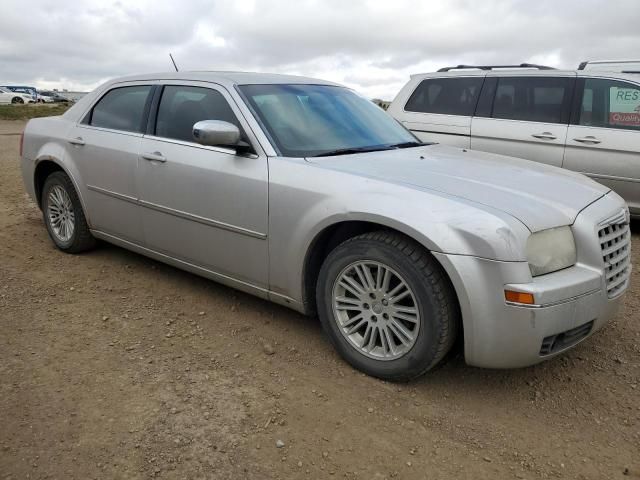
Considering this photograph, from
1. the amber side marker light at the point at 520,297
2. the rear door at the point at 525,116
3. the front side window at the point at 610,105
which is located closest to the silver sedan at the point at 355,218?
the amber side marker light at the point at 520,297

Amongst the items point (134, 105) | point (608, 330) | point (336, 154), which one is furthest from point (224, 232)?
point (608, 330)

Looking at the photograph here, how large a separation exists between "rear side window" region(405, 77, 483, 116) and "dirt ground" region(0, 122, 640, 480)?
3410 mm

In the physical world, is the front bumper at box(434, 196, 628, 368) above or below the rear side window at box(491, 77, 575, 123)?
below

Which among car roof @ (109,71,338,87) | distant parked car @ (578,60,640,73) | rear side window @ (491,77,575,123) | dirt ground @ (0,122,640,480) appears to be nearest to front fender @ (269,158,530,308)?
dirt ground @ (0,122,640,480)

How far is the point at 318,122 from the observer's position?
151 inches

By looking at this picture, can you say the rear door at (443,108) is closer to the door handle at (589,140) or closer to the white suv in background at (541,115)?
the white suv in background at (541,115)

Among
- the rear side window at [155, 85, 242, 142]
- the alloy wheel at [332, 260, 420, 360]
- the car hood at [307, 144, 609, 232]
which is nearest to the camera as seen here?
the car hood at [307, 144, 609, 232]

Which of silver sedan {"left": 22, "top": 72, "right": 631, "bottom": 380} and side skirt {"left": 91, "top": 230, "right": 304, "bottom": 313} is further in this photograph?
side skirt {"left": 91, "top": 230, "right": 304, "bottom": 313}

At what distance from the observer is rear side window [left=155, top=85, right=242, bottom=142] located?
3.86 meters

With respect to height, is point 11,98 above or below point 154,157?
above

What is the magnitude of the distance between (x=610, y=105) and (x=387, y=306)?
438 cm

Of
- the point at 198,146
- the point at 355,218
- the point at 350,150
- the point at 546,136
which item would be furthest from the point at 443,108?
the point at 355,218

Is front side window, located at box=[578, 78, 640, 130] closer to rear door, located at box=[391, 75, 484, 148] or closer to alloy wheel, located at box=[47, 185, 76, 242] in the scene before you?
rear door, located at box=[391, 75, 484, 148]

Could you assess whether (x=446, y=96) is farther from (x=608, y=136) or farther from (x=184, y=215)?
(x=184, y=215)
